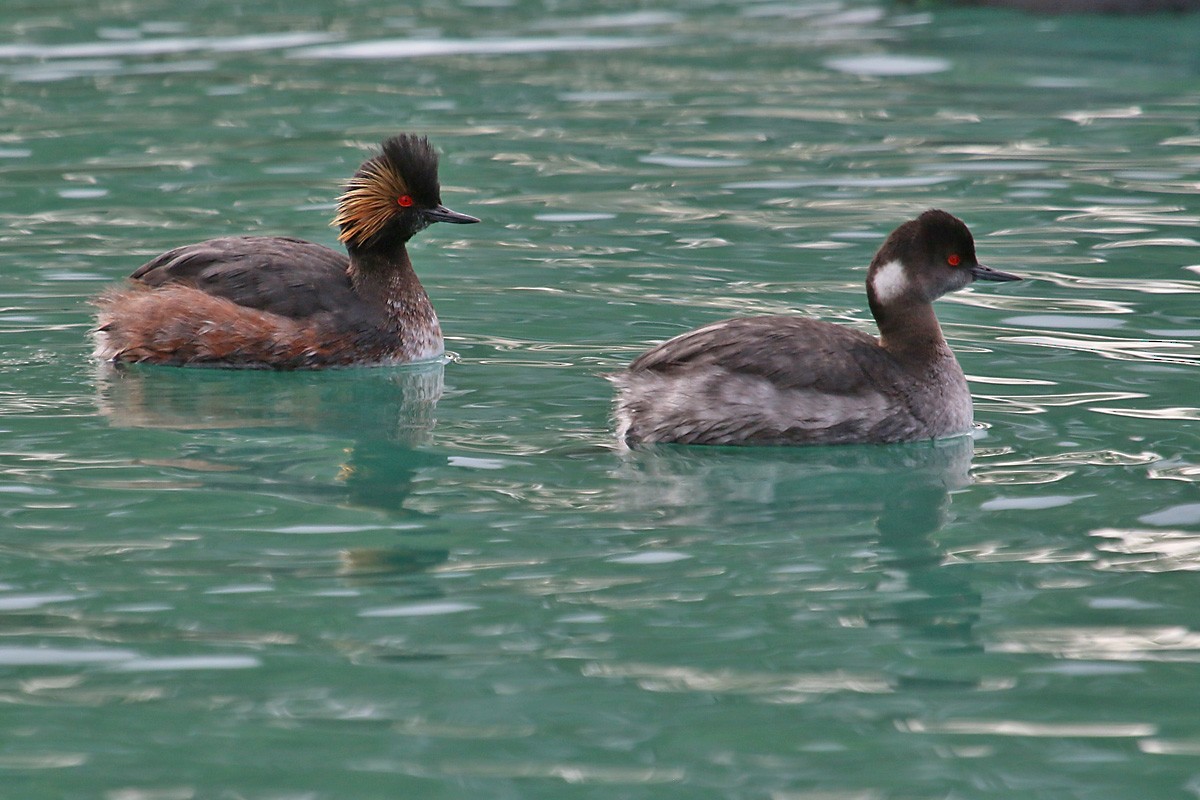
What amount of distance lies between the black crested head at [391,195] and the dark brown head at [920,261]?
277cm

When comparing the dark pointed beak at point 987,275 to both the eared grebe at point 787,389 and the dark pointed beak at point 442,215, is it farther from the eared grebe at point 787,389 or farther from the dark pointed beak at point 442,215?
the dark pointed beak at point 442,215

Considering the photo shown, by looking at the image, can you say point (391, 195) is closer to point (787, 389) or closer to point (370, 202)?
point (370, 202)

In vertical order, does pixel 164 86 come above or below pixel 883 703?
above

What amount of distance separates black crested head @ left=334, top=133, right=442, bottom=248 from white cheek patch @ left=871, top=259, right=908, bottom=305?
2.75 meters

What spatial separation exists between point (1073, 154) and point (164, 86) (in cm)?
862

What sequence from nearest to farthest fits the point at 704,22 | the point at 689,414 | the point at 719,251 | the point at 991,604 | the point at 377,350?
the point at 991,604 → the point at 689,414 → the point at 377,350 → the point at 719,251 → the point at 704,22

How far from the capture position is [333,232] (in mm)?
13039

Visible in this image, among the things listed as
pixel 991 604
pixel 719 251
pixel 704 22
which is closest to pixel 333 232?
pixel 719 251

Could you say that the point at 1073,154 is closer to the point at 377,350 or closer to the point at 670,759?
the point at 377,350

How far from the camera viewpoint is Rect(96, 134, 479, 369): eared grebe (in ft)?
32.8

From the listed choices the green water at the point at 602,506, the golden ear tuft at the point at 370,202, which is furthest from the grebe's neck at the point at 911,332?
the golden ear tuft at the point at 370,202

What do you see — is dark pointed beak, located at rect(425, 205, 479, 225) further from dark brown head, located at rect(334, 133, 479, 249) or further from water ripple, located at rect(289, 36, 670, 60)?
water ripple, located at rect(289, 36, 670, 60)

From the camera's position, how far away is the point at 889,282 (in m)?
8.73

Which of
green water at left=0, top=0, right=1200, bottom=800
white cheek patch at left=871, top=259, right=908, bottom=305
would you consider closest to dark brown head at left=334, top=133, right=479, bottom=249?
green water at left=0, top=0, right=1200, bottom=800
